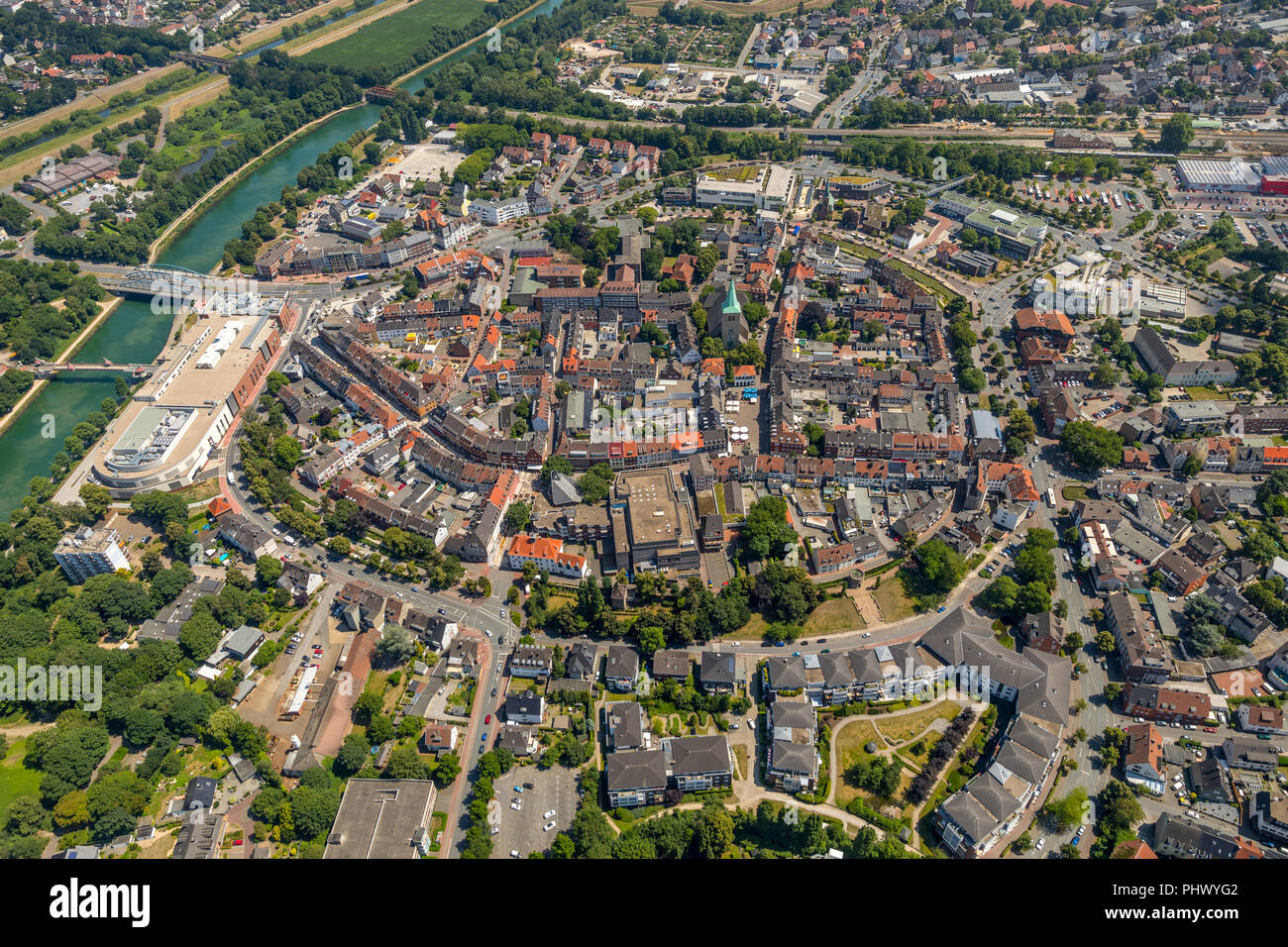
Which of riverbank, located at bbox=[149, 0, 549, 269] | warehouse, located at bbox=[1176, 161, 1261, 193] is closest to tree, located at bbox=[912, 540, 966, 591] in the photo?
warehouse, located at bbox=[1176, 161, 1261, 193]

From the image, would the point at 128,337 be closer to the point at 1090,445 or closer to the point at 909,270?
the point at 909,270

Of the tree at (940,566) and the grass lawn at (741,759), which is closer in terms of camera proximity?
the grass lawn at (741,759)

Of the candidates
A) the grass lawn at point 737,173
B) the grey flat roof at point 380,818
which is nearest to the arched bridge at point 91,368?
the grey flat roof at point 380,818

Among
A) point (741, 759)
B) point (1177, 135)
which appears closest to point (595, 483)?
point (741, 759)

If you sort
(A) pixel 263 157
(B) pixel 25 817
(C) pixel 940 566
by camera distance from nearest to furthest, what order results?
(B) pixel 25 817
(C) pixel 940 566
(A) pixel 263 157

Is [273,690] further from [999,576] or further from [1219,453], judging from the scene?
[1219,453]

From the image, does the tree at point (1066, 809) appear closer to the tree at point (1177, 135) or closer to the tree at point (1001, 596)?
the tree at point (1001, 596)

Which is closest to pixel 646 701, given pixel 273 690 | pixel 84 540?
pixel 273 690
